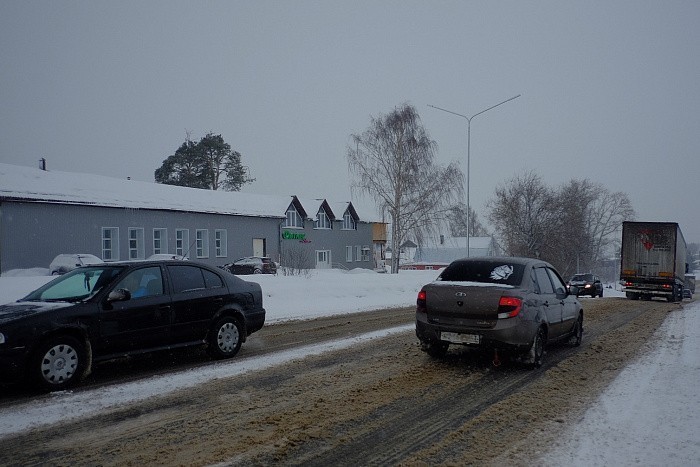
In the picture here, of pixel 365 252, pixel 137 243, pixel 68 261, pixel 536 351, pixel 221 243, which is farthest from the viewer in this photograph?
pixel 365 252

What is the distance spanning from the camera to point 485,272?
8.73 m

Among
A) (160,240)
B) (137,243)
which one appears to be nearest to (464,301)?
(137,243)

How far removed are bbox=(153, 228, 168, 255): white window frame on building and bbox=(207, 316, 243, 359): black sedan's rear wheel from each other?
95.4 feet

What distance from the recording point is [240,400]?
6.51 metres

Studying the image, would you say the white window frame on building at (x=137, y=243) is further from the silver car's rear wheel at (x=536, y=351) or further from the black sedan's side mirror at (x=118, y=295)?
the silver car's rear wheel at (x=536, y=351)

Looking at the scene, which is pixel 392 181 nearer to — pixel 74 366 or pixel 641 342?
pixel 641 342

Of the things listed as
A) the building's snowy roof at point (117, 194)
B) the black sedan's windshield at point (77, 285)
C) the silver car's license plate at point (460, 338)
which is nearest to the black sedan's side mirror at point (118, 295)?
the black sedan's windshield at point (77, 285)

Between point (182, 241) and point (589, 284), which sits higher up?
point (182, 241)

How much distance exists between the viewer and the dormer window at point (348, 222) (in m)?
54.3

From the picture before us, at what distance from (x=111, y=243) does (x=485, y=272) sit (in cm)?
2981

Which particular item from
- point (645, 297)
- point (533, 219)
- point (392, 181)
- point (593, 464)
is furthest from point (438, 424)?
point (533, 219)

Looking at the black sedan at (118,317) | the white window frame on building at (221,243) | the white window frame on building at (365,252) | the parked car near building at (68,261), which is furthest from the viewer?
the white window frame on building at (365,252)

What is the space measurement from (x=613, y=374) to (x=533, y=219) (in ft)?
160

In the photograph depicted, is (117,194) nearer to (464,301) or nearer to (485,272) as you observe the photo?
(485,272)
